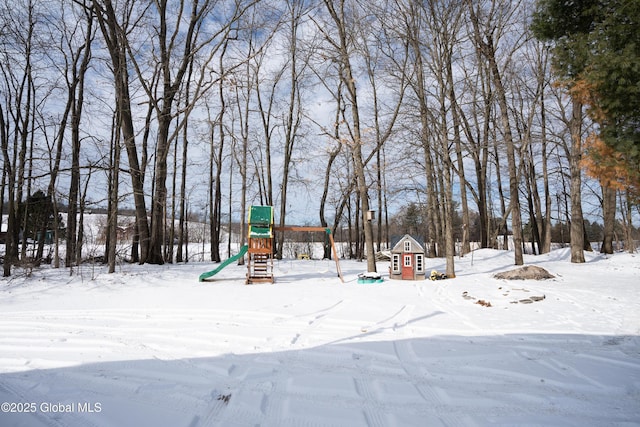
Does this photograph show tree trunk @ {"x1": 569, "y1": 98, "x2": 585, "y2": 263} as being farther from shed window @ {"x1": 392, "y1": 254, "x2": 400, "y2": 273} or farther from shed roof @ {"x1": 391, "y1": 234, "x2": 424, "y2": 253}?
shed window @ {"x1": 392, "y1": 254, "x2": 400, "y2": 273}

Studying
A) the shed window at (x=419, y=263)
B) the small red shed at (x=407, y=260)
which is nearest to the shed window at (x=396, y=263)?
the small red shed at (x=407, y=260)

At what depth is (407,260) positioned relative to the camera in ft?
33.2

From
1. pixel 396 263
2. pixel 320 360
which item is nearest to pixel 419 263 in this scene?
pixel 396 263

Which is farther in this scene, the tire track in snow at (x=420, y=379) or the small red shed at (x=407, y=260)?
the small red shed at (x=407, y=260)

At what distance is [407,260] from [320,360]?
7360 millimetres

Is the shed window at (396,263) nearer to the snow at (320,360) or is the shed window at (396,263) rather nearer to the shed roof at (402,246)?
the shed roof at (402,246)

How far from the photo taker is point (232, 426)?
208 cm

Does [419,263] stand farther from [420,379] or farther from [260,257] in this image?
[420,379]

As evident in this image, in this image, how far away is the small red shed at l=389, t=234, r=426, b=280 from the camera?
10062 millimetres

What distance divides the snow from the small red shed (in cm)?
330

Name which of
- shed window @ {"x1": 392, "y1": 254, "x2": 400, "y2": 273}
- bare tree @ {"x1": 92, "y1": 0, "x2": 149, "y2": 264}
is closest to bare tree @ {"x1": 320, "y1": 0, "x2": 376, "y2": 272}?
shed window @ {"x1": 392, "y1": 254, "x2": 400, "y2": 273}

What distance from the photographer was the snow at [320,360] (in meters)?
2.29

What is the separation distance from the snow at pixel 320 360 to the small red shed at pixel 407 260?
3298 millimetres

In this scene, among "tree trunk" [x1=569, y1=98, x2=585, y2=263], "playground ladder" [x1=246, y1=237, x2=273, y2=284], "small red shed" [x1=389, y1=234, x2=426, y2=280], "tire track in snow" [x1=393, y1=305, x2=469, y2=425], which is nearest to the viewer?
"tire track in snow" [x1=393, y1=305, x2=469, y2=425]
